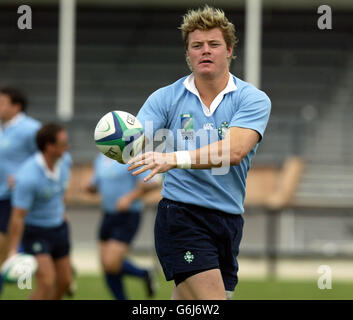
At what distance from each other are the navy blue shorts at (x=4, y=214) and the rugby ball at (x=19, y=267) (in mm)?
1144

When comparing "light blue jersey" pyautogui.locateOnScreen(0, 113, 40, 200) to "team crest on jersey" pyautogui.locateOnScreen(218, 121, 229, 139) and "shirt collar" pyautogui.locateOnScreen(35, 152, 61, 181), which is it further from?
"team crest on jersey" pyautogui.locateOnScreen(218, 121, 229, 139)

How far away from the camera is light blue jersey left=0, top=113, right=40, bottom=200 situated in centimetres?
1012

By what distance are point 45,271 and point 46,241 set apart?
35 cm

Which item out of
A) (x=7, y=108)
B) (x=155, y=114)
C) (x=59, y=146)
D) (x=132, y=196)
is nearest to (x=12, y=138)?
(x=7, y=108)

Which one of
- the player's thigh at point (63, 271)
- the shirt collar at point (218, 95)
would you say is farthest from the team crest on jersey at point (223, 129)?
the player's thigh at point (63, 271)

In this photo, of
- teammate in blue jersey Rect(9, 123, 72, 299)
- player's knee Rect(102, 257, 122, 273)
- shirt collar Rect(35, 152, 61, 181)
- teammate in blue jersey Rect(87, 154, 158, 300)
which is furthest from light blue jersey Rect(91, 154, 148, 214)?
shirt collar Rect(35, 152, 61, 181)

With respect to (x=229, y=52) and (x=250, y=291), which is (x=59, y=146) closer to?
(x=229, y=52)

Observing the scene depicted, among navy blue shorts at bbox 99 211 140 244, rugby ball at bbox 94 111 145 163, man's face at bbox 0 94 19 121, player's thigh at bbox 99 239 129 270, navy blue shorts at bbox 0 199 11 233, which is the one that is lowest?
player's thigh at bbox 99 239 129 270

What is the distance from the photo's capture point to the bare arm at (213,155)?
190 inches

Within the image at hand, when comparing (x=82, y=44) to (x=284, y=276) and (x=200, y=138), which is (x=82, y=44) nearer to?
(x=284, y=276)

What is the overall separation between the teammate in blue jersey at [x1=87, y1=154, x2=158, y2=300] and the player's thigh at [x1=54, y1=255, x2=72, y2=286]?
57.5 inches

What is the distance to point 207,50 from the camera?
17.1 feet

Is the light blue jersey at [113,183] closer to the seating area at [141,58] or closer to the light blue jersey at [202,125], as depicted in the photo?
→ the light blue jersey at [202,125]

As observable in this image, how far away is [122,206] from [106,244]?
0.53 meters
